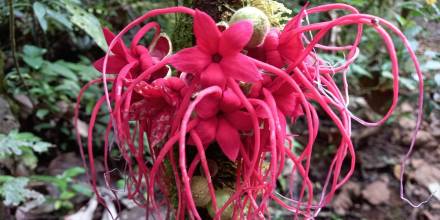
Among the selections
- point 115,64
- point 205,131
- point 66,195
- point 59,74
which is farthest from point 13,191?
point 59,74

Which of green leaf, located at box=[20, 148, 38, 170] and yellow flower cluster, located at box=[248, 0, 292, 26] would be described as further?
green leaf, located at box=[20, 148, 38, 170]

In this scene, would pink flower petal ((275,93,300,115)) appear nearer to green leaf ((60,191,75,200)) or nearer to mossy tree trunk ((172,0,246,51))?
mossy tree trunk ((172,0,246,51))

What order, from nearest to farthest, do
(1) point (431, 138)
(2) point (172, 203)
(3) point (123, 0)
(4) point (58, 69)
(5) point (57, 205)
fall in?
(2) point (172, 203) < (5) point (57, 205) < (4) point (58, 69) < (3) point (123, 0) < (1) point (431, 138)

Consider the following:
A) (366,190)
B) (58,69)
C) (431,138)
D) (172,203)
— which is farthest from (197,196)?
(431,138)

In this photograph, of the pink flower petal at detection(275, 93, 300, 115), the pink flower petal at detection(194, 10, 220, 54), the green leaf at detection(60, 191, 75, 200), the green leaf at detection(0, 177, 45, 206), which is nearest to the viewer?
the pink flower petal at detection(194, 10, 220, 54)

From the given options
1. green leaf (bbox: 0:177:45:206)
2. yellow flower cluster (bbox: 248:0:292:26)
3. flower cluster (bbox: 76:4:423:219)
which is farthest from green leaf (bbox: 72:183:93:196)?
yellow flower cluster (bbox: 248:0:292:26)

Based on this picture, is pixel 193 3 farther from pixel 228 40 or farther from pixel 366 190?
pixel 366 190

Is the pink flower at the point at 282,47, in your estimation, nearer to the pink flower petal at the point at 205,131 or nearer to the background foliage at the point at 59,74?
the pink flower petal at the point at 205,131

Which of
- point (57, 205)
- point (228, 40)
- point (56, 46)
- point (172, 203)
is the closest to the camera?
point (228, 40)
